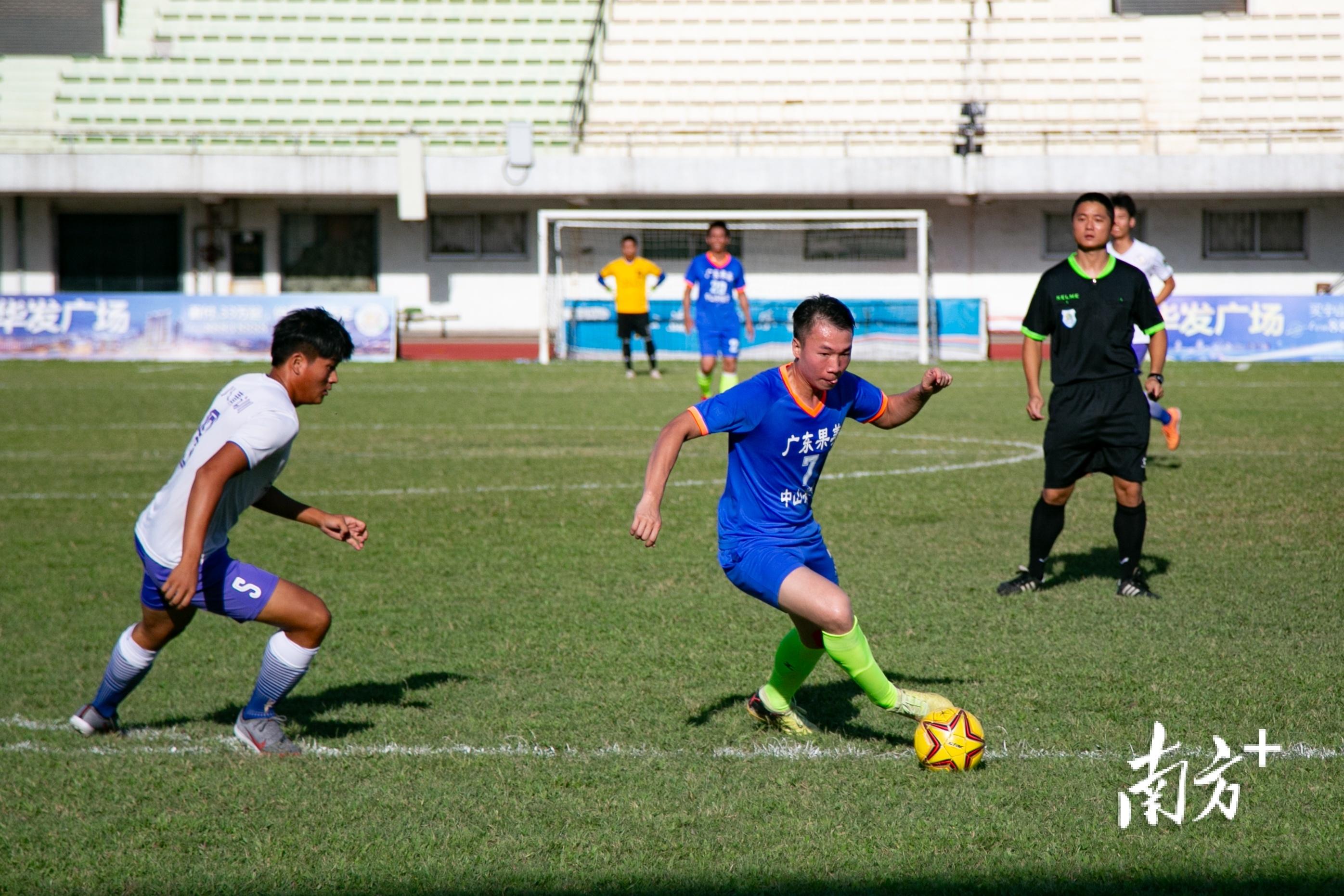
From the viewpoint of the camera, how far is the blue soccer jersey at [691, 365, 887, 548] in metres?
4.40

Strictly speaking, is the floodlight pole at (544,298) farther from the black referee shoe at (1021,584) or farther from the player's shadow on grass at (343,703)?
the player's shadow on grass at (343,703)

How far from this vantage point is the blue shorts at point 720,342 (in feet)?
52.6

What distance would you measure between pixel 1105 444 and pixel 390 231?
25732mm

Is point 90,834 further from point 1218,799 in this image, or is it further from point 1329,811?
point 1329,811

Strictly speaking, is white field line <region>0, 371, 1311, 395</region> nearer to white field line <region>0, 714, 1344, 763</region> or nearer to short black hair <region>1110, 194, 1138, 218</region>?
short black hair <region>1110, 194, 1138, 218</region>

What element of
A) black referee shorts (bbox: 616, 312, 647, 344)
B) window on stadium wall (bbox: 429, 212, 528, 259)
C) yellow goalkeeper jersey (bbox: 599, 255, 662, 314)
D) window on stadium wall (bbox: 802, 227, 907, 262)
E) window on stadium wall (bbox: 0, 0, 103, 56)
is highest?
window on stadium wall (bbox: 0, 0, 103, 56)

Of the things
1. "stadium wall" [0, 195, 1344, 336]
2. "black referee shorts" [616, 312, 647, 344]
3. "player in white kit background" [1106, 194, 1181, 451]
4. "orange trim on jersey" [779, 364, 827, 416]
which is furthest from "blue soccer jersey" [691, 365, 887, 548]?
"stadium wall" [0, 195, 1344, 336]

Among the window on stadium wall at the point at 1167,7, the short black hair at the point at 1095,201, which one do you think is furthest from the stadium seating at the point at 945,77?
the short black hair at the point at 1095,201

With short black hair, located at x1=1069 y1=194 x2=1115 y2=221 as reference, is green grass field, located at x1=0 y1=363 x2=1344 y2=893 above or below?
below

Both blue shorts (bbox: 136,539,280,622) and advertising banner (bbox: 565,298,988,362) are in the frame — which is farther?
advertising banner (bbox: 565,298,988,362)

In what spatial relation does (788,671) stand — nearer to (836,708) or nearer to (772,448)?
(836,708)

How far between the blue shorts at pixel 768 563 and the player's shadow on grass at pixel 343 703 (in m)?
1.37

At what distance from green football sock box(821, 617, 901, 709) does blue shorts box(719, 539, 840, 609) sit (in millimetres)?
234

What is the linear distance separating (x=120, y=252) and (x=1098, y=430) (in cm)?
2903
